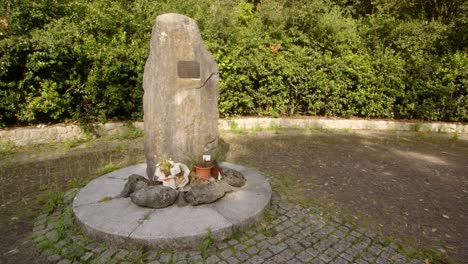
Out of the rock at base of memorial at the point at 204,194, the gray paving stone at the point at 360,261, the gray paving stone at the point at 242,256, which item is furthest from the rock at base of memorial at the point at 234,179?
the gray paving stone at the point at 360,261

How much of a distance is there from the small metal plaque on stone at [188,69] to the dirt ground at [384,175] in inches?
96.4

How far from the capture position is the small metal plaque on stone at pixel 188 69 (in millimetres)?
4027

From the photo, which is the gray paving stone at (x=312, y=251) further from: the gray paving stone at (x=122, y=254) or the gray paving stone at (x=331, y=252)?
the gray paving stone at (x=122, y=254)

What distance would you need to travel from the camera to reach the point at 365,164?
614 centimetres

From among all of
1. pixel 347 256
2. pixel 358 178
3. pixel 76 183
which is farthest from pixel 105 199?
pixel 358 178

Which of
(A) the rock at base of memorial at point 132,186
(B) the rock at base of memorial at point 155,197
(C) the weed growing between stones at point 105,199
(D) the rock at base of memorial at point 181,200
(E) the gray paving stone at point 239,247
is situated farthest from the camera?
(A) the rock at base of memorial at point 132,186

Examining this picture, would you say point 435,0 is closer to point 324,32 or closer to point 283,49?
point 324,32

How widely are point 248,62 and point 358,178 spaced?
4.82 m

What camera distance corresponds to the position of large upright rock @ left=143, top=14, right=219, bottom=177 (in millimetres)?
4023

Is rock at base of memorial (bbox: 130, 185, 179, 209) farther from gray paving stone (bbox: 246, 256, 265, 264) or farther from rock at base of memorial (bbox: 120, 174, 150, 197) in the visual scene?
gray paving stone (bbox: 246, 256, 265, 264)

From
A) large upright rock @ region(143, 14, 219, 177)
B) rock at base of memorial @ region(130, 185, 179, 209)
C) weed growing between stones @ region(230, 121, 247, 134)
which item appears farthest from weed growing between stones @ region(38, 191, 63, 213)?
weed growing between stones @ region(230, 121, 247, 134)

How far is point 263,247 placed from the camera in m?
3.33

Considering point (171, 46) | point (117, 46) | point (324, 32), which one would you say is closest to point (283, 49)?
point (324, 32)

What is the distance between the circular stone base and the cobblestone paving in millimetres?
104
